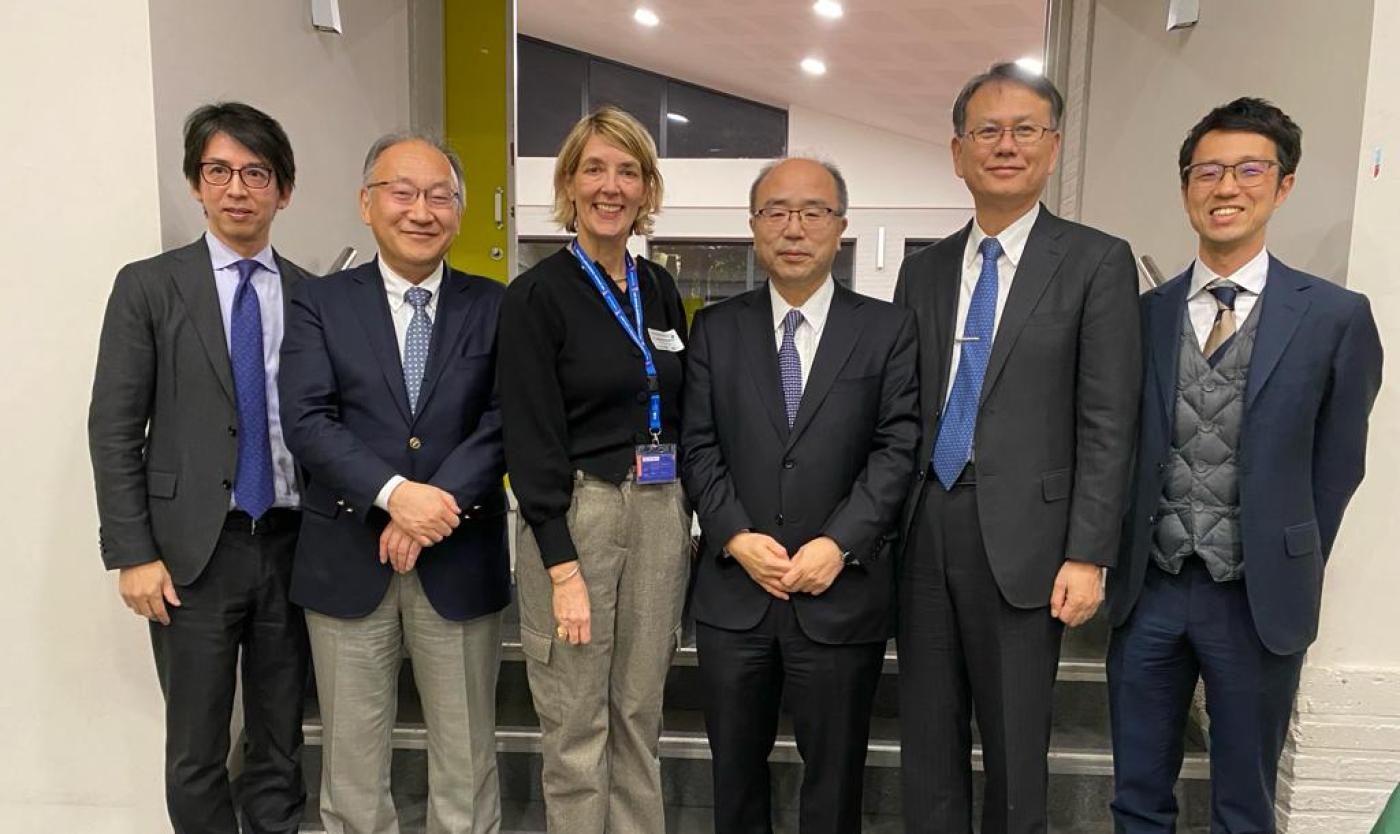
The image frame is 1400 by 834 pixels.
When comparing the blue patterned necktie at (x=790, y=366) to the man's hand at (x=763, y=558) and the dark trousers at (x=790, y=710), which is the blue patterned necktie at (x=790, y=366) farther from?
the dark trousers at (x=790, y=710)

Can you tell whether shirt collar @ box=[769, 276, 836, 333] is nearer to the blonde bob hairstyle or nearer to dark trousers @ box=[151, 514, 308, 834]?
the blonde bob hairstyle

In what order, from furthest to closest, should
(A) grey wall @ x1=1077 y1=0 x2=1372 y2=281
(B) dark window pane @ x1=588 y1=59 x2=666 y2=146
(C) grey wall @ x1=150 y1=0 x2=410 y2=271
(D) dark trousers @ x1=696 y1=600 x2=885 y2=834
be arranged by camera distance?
(B) dark window pane @ x1=588 y1=59 x2=666 y2=146 → (C) grey wall @ x1=150 y1=0 x2=410 y2=271 → (A) grey wall @ x1=1077 y1=0 x2=1372 y2=281 → (D) dark trousers @ x1=696 y1=600 x2=885 y2=834

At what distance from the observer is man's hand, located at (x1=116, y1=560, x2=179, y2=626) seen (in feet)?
6.12

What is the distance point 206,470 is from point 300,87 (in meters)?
1.67

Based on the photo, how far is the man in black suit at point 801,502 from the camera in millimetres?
1752

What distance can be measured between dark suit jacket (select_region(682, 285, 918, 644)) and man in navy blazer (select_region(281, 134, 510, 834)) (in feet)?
1.59

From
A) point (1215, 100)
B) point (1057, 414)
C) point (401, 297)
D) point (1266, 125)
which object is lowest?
point (1057, 414)

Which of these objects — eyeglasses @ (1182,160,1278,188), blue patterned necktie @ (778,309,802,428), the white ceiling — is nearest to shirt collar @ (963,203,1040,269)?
eyeglasses @ (1182,160,1278,188)

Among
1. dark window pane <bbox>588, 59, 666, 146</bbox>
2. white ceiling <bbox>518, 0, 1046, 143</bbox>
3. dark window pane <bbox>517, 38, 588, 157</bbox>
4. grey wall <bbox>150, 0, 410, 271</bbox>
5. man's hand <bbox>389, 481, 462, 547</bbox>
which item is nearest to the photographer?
man's hand <bbox>389, 481, 462, 547</bbox>

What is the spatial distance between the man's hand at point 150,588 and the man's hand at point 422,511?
2.07ft

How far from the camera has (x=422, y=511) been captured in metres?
1.67

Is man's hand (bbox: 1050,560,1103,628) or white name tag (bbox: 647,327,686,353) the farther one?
white name tag (bbox: 647,327,686,353)

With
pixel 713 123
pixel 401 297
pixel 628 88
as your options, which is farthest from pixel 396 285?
pixel 628 88

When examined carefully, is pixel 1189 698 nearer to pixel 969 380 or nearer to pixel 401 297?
pixel 969 380
